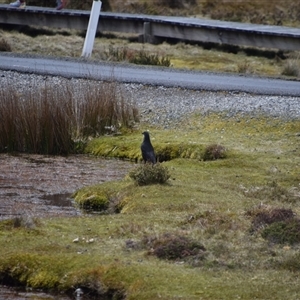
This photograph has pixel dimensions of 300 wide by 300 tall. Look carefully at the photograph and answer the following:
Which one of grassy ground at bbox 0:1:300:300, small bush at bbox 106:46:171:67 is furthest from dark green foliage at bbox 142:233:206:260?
small bush at bbox 106:46:171:67

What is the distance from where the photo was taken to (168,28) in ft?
117

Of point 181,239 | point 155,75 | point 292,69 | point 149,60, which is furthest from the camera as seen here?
point 292,69

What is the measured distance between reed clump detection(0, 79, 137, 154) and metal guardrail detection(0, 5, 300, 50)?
603 inches

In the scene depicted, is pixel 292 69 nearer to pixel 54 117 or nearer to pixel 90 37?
pixel 90 37

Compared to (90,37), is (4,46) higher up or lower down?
lower down

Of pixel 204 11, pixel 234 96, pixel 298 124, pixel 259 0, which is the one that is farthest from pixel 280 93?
pixel 259 0

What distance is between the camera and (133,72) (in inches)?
922

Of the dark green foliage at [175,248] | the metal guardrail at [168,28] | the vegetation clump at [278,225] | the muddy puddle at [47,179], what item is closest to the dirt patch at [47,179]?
the muddy puddle at [47,179]

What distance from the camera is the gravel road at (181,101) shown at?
1858 centimetres

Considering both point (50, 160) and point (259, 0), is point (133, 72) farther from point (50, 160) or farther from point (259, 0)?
point (259, 0)

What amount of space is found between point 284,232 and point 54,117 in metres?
7.14

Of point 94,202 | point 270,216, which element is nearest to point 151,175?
point 94,202

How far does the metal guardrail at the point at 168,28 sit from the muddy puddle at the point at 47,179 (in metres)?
17.1

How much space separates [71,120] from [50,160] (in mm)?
1105
